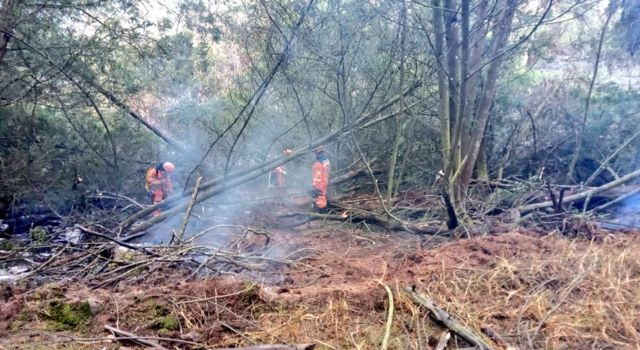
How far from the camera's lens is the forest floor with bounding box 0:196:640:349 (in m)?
3.22

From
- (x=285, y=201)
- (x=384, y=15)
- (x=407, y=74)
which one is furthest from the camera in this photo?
(x=285, y=201)

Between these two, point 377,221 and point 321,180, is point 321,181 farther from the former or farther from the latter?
point 377,221

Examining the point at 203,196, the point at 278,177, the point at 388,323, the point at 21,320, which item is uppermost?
the point at 278,177

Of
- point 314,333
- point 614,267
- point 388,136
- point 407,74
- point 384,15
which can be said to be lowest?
point 314,333

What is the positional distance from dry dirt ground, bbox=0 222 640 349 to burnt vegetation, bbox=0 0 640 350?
0.08 ft

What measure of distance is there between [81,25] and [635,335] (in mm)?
8604

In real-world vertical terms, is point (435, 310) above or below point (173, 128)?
below

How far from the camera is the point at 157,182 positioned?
8547mm

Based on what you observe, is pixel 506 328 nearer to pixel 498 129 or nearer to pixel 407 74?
pixel 407 74

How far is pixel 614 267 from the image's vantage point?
4.16m

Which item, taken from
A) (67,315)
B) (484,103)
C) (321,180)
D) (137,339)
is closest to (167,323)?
(137,339)

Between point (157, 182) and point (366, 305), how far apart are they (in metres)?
6.07

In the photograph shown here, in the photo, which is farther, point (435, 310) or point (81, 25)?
point (81, 25)

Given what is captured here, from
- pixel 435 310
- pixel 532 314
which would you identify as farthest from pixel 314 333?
→ pixel 532 314
